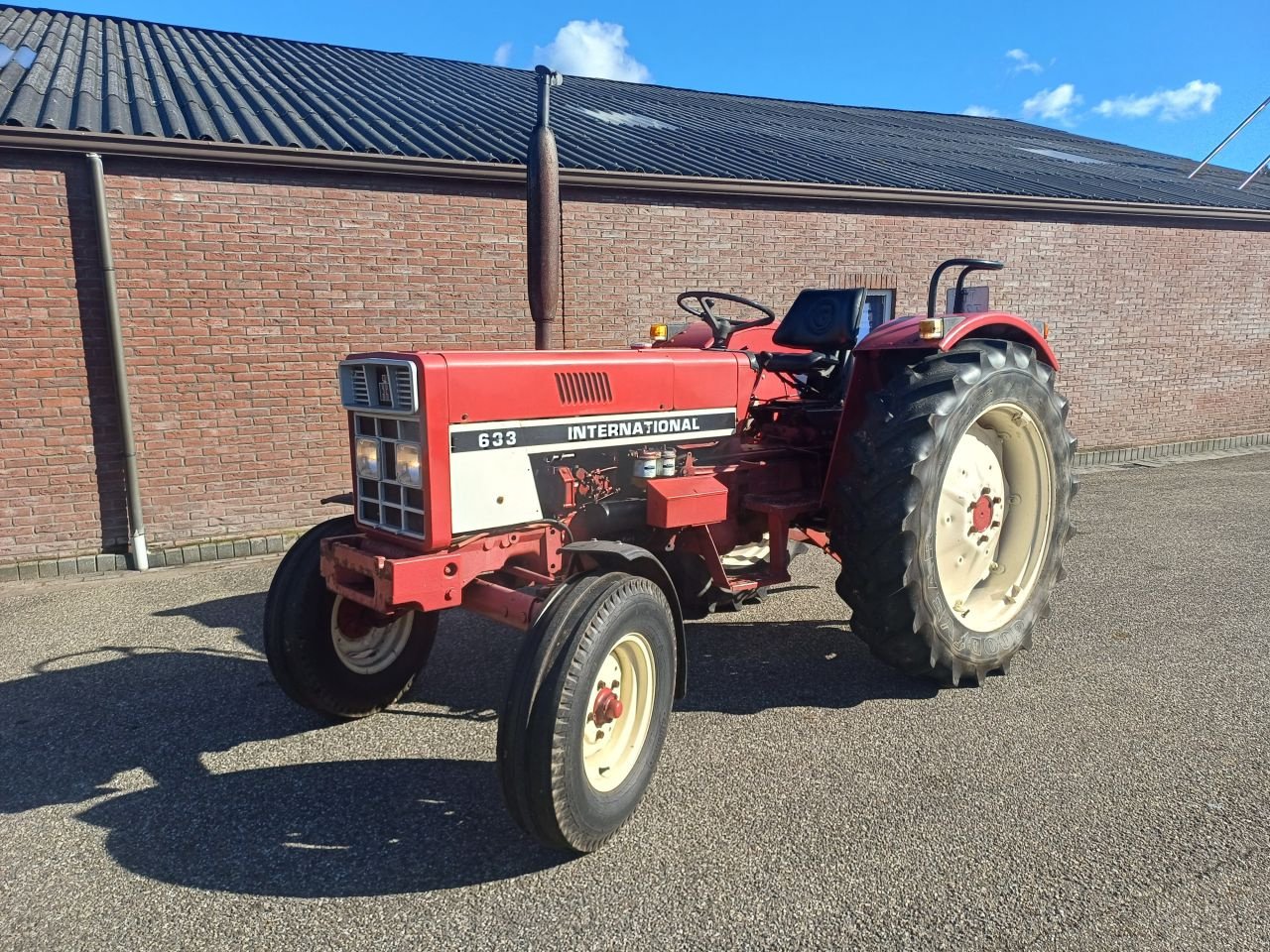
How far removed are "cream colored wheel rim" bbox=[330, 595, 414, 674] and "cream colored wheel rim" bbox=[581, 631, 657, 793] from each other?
1.12 metres

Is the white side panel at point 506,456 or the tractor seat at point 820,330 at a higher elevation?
the tractor seat at point 820,330

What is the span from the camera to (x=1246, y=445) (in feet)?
37.3

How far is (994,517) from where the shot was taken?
4.02 meters

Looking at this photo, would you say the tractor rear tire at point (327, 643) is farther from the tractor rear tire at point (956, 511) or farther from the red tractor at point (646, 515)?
the tractor rear tire at point (956, 511)

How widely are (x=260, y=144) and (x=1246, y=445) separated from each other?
38.8 feet

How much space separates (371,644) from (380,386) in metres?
1.13

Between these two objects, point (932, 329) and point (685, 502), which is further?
point (932, 329)

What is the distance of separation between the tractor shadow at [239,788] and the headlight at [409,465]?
1019mm

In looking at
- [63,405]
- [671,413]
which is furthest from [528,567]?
[63,405]

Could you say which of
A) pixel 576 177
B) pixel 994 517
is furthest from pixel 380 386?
pixel 576 177

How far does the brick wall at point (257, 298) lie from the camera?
18.9 feet

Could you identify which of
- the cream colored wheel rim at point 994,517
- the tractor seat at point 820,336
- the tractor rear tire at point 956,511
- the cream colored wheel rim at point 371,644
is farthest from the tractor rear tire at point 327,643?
the cream colored wheel rim at point 994,517

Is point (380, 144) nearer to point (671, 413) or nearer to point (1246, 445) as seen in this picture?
point (671, 413)

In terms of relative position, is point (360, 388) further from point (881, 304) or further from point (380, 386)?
point (881, 304)
